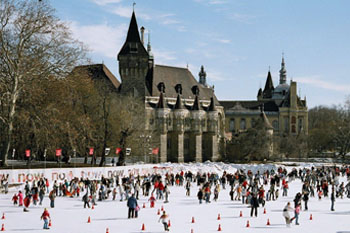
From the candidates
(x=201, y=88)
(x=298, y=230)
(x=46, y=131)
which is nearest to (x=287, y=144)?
(x=201, y=88)

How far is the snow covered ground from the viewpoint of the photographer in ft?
79.0

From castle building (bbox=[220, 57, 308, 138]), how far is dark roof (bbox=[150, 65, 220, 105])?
1203 inches

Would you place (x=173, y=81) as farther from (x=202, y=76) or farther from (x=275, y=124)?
(x=275, y=124)

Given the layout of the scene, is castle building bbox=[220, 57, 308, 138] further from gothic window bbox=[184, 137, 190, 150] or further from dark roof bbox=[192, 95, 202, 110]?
gothic window bbox=[184, 137, 190, 150]

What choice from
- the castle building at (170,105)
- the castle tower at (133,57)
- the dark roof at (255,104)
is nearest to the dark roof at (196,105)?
the castle building at (170,105)

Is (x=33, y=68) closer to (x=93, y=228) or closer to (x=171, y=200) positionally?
(x=171, y=200)

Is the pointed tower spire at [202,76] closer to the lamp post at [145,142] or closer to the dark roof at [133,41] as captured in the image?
the dark roof at [133,41]

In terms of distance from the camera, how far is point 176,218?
2770 cm

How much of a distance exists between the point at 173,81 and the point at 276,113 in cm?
4835

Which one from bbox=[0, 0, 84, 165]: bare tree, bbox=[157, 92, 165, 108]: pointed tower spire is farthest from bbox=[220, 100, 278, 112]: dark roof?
bbox=[0, 0, 84, 165]: bare tree

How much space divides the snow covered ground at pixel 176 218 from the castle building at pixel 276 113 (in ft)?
344

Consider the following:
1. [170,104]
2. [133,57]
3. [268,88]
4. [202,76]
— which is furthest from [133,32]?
[268,88]

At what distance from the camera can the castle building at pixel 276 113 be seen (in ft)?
469

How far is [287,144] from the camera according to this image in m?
117
